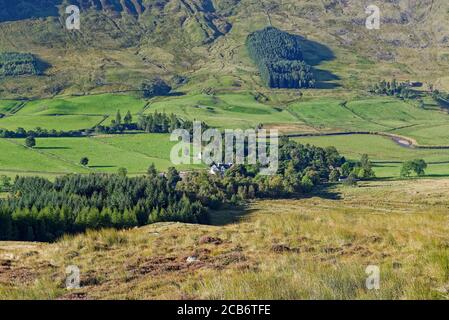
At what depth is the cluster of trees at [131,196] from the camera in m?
50.7

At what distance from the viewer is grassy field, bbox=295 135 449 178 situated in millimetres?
140500

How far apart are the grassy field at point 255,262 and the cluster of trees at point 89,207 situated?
19.8 m

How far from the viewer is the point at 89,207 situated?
186 ft

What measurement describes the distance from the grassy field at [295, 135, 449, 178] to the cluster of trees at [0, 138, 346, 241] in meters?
17.0

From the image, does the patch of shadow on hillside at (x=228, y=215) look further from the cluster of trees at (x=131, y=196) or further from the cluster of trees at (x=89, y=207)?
the cluster of trees at (x=89, y=207)

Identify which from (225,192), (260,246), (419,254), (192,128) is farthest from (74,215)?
(192,128)

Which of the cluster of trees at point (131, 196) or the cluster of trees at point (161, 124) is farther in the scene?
the cluster of trees at point (161, 124)

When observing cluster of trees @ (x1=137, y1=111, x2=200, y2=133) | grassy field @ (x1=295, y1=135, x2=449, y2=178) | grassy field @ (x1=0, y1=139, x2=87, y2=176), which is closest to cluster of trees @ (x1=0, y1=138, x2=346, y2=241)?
grassy field @ (x1=295, y1=135, x2=449, y2=178)

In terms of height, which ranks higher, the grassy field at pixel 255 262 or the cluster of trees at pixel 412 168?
the cluster of trees at pixel 412 168

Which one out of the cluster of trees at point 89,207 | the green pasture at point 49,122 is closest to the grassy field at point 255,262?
the cluster of trees at point 89,207

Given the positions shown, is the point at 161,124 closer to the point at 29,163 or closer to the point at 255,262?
the point at 29,163

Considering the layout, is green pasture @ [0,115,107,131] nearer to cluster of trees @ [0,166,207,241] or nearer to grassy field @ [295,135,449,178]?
grassy field @ [295,135,449,178]

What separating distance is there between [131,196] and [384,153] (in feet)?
371

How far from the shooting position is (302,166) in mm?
135750
